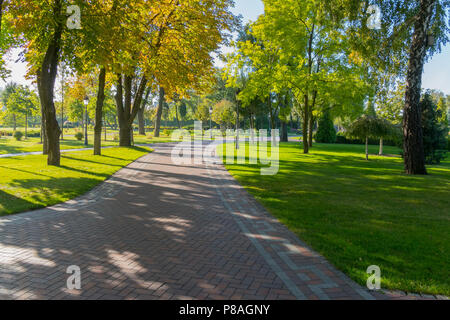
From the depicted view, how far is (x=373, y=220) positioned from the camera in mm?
7082

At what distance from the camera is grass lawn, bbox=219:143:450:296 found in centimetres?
455

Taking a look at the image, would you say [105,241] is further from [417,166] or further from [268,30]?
[268,30]

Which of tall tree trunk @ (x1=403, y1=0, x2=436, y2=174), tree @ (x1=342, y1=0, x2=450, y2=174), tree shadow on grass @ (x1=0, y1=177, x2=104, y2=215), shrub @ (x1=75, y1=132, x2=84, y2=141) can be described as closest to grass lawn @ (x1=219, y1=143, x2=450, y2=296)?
tall tree trunk @ (x1=403, y1=0, x2=436, y2=174)

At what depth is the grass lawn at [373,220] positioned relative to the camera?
4555mm

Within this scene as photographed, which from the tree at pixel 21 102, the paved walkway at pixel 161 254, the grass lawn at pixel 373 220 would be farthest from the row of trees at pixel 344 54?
the tree at pixel 21 102

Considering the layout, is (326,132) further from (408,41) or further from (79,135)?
(79,135)

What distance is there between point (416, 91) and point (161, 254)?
12673mm

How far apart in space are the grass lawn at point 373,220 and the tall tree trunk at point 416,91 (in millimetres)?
1069

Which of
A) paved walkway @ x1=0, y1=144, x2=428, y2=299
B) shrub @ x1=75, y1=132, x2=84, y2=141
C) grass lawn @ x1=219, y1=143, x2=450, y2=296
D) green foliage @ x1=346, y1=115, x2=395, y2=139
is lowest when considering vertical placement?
paved walkway @ x1=0, y1=144, x2=428, y2=299

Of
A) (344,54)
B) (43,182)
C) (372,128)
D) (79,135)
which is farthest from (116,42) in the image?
(79,135)

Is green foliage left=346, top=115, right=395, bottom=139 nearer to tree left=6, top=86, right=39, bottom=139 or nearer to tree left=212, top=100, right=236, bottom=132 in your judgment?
tree left=212, top=100, right=236, bottom=132

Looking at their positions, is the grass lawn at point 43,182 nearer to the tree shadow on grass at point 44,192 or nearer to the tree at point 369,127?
the tree shadow on grass at point 44,192

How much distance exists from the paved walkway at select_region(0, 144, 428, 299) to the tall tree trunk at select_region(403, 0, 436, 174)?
870 centimetres

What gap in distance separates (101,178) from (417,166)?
13.1m
